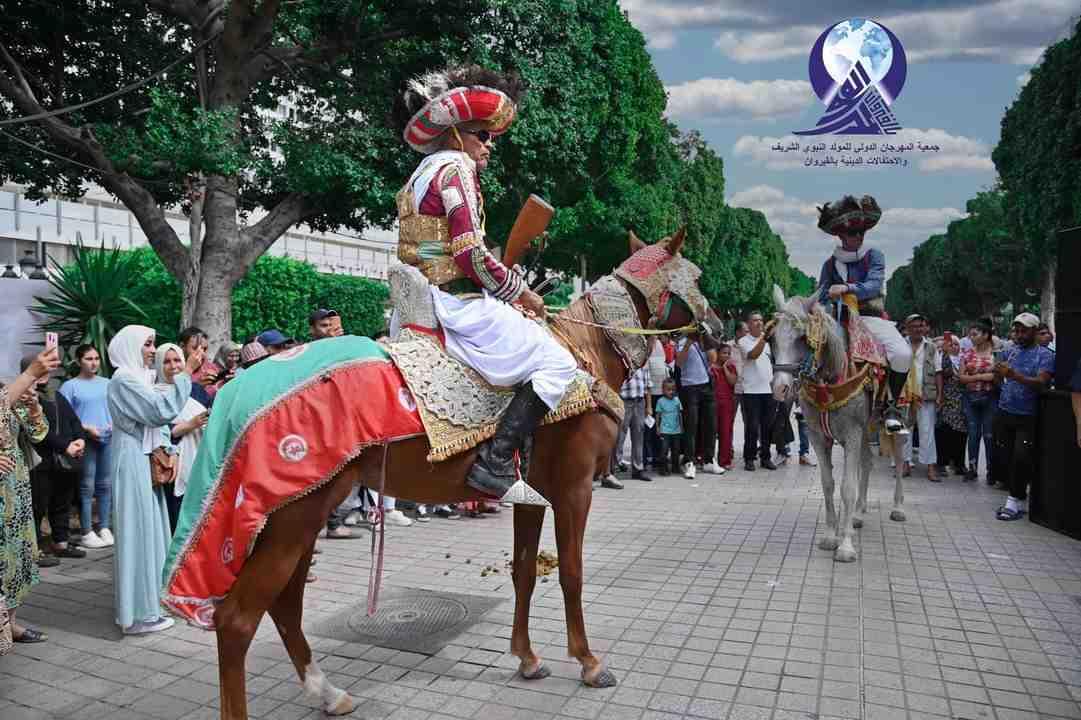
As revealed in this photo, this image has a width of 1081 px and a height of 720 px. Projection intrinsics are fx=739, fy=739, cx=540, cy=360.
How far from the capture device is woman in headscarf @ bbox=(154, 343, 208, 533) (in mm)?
5551

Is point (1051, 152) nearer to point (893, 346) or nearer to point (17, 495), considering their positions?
point (893, 346)

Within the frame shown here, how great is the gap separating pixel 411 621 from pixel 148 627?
178cm

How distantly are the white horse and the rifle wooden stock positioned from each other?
3237 mm

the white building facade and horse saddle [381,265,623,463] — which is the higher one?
the white building facade

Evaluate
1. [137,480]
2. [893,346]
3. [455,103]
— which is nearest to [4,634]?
[137,480]

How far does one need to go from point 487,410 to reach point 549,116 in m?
10.9

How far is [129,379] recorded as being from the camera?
16.7 feet

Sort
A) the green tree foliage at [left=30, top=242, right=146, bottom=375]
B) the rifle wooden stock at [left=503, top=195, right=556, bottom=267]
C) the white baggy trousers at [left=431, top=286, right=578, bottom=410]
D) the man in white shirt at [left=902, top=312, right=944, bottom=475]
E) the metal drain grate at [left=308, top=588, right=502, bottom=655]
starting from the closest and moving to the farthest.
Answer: the white baggy trousers at [left=431, top=286, right=578, bottom=410] → the rifle wooden stock at [left=503, top=195, right=556, bottom=267] → the metal drain grate at [left=308, top=588, right=502, bottom=655] → the green tree foliage at [left=30, top=242, right=146, bottom=375] → the man in white shirt at [left=902, top=312, right=944, bottom=475]

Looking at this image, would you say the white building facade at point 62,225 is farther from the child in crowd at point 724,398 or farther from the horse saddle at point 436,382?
the horse saddle at point 436,382

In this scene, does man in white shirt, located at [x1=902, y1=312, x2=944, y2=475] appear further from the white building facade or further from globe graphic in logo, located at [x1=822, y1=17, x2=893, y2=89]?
the white building facade

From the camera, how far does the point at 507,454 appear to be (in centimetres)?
377

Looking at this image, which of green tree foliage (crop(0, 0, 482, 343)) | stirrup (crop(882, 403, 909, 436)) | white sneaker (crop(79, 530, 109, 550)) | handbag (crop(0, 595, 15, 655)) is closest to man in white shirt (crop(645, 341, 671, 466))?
stirrup (crop(882, 403, 909, 436))

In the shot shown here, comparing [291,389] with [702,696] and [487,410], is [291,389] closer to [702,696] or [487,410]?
[487,410]

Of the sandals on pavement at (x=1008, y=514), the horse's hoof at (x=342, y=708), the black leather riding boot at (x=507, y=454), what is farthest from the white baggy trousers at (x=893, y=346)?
the horse's hoof at (x=342, y=708)
